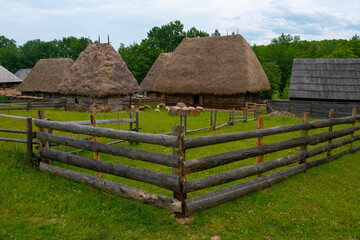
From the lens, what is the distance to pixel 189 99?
2486 cm

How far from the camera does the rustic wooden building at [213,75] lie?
867 inches

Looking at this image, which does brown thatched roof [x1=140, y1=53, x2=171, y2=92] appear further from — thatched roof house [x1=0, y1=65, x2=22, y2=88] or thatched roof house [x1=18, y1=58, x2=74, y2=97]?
thatched roof house [x1=0, y1=65, x2=22, y2=88]

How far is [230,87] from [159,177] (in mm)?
18666

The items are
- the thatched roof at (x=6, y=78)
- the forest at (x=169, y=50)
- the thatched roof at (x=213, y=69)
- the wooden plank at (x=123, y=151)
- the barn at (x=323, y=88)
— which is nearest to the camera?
the wooden plank at (x=123, y=151)

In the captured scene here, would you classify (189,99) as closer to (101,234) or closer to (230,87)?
(230,87)

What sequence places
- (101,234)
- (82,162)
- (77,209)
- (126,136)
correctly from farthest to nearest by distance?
(82,162), (126,136), (77,209), (101,234)

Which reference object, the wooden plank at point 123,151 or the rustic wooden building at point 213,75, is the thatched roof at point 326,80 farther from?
the wooden plank at point 123,151

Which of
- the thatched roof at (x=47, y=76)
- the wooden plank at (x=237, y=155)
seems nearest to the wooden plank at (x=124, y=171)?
the wooden plank at (x=237, y=155)

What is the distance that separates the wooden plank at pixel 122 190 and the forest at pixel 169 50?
28.9 meters

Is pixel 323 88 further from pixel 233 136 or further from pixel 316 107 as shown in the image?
pixel 233 136

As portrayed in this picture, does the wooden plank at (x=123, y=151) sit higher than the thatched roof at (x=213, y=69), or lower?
lower

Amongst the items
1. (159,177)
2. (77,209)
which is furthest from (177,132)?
(77,209)

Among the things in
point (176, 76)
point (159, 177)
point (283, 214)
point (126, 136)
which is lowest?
point (283, 214)

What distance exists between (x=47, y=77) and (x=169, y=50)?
21458 millimetres
